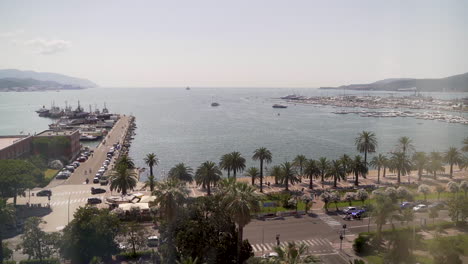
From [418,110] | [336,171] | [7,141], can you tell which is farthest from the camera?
[418,110]

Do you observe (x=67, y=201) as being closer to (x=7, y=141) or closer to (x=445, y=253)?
(x=7, y=141)

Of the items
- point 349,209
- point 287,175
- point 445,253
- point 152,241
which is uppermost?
point 445,253

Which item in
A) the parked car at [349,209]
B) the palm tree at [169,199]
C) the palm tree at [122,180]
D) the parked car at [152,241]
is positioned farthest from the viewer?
the palm tree at [122,180]

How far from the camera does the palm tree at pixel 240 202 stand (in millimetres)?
14781

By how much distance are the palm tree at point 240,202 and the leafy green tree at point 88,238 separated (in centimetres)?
→ 742

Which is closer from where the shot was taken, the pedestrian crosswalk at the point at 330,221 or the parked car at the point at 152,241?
the parked car at the point at 152,241

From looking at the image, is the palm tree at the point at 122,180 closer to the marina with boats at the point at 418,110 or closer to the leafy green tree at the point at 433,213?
the leafy green tree at the point at 433,213

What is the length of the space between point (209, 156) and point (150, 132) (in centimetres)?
3444

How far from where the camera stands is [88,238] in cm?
1786

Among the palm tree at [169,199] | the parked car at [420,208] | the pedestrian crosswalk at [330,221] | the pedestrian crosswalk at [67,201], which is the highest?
the palm tree at [169,199]

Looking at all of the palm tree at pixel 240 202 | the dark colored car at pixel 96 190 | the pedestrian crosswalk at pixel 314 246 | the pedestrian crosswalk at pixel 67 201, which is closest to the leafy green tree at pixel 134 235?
the pedestrian crosswalk at pixel 314 246

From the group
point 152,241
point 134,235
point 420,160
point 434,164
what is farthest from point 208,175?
point 434,164

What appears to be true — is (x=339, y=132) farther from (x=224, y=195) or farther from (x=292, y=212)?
(x=224, y=195)

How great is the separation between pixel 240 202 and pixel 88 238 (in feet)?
29.2
